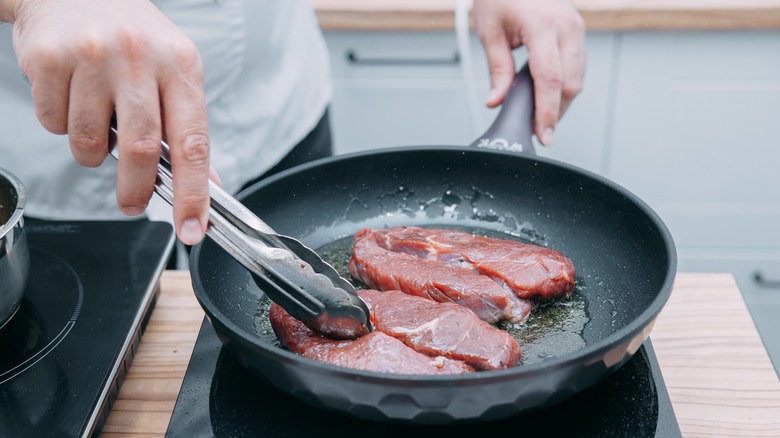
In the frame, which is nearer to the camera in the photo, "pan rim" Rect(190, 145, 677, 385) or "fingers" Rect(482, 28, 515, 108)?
"pan rim" Rect(190, 145, 677, 385)

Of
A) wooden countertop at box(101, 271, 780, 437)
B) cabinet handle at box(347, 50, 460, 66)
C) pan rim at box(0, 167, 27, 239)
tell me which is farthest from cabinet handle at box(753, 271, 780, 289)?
pan rim at box(0, 167, 27, 239)

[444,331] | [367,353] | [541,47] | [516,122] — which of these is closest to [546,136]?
[516,122]

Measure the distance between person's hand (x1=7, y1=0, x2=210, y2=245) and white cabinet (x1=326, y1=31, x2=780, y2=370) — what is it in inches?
60.6

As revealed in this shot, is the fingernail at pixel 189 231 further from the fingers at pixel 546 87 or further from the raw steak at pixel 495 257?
the fingers at pixel 546 87

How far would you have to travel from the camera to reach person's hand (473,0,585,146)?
1443mm

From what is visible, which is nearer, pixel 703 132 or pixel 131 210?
pixel 131 210

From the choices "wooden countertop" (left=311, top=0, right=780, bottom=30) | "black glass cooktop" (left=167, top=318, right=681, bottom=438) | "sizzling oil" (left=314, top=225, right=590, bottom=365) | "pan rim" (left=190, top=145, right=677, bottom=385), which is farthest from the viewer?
"wooden countertop" (left=311, top=0, right=780, bottom=30)

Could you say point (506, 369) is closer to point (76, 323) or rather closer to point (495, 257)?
point (495, 257)

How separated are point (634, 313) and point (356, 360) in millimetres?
445

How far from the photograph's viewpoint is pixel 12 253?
97 centimetres

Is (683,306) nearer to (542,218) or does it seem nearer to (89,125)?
(542,218)

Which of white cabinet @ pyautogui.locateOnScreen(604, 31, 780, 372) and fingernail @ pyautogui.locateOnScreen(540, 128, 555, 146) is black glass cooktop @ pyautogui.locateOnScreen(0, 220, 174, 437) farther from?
white cabinet @ pyautogui.locateOnScreen(604, 31, 780, 372)

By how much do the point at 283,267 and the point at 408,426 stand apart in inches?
10.0

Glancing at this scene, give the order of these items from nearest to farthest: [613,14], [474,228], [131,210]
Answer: [131,210] < [474,228] < [613,14]
